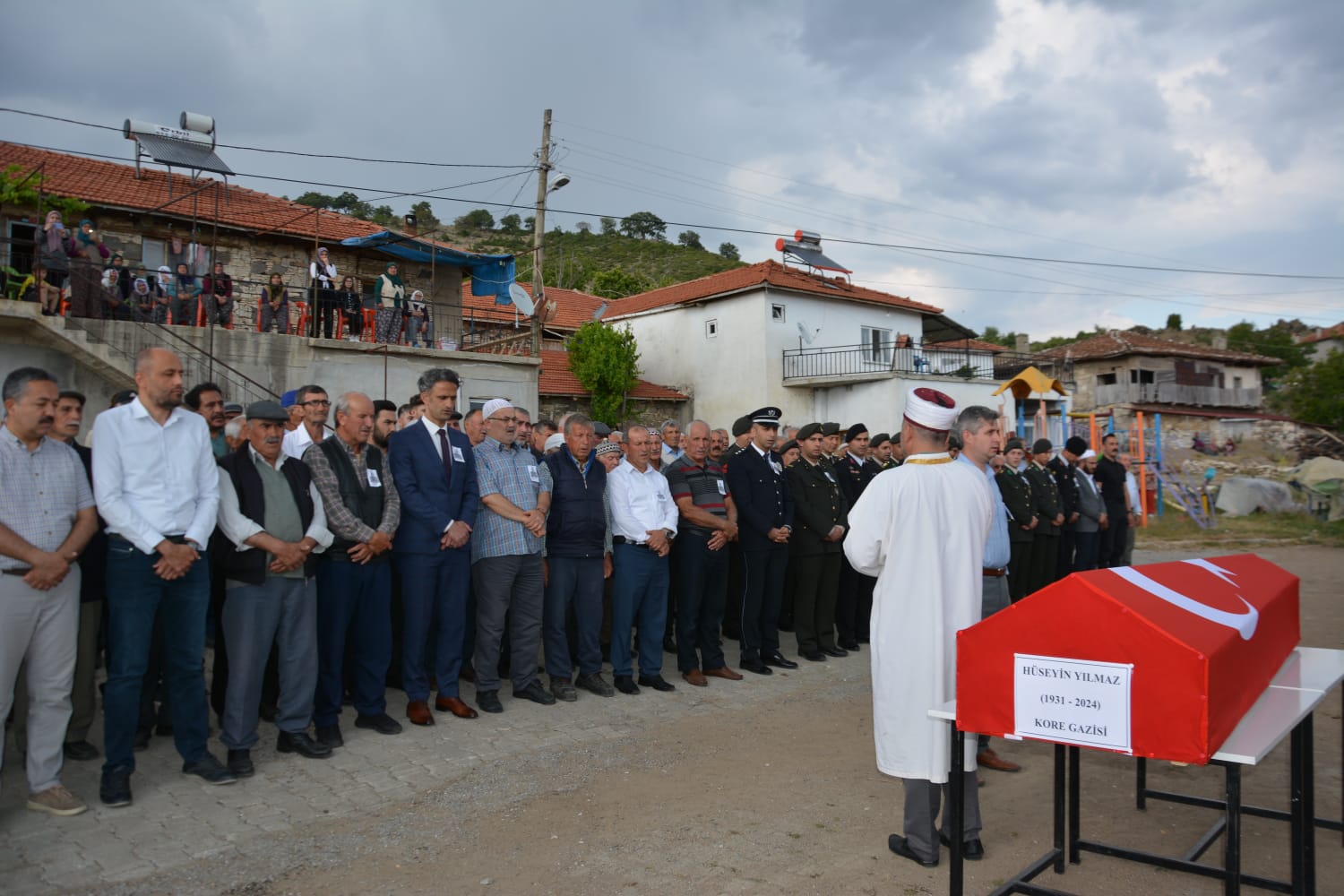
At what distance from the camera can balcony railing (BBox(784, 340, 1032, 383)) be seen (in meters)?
30.2

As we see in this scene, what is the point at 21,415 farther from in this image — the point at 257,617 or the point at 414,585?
the point at 414,585

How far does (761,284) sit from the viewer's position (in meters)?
29.5

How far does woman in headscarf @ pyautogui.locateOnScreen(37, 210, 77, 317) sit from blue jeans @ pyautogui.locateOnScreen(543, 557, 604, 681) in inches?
546

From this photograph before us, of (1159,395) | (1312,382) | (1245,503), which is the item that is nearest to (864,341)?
(1245,503)

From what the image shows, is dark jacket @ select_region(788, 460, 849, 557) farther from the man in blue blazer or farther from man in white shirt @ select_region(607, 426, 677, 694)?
the man in blue blazer

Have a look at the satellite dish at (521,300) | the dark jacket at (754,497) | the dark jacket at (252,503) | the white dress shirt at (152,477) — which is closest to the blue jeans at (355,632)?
the dark jacket at (252,503)

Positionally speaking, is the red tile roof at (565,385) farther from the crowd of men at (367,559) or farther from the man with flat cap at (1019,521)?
the crowd of men at (367,559)

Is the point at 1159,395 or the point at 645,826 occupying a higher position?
the point at 1159,395

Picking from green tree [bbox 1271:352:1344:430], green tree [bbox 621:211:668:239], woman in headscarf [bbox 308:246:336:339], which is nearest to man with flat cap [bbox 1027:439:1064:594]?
woman in headscarf [bbox 308:246:336:339]

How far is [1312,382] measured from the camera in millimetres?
33594

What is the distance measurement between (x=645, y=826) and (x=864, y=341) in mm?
29938

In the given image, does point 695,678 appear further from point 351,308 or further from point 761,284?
point 761,284

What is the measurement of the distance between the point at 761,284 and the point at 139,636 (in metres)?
26.3

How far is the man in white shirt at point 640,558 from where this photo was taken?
7.07 m
